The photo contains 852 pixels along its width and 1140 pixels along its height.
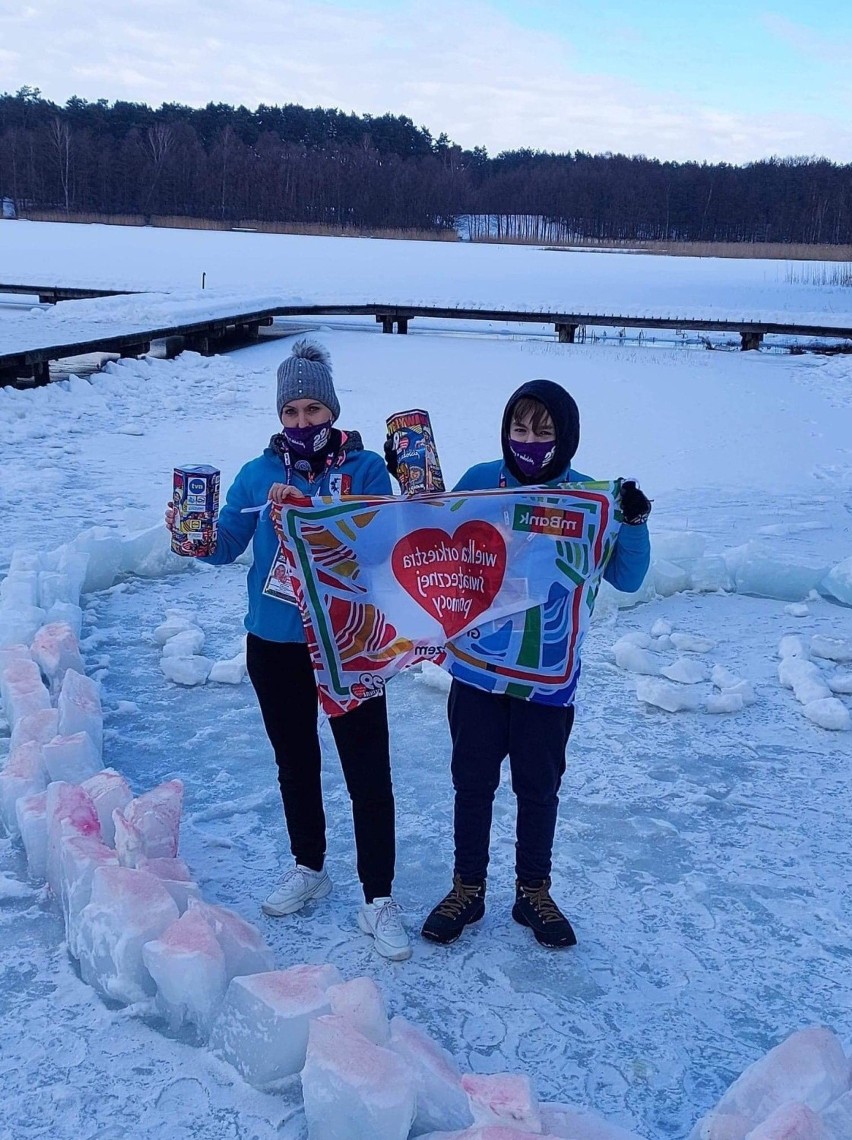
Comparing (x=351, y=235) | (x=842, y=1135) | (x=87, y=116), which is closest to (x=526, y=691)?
(x=842, y=1135)

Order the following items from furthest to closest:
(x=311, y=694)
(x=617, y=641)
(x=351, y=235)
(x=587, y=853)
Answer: (x=351, y=235) < (x=617, y=641) < (x=587, y=853) < (x=311, y=694)

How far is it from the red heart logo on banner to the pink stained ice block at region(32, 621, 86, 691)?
1822 mm

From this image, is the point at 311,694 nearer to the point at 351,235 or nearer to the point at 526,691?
the point at 526,691

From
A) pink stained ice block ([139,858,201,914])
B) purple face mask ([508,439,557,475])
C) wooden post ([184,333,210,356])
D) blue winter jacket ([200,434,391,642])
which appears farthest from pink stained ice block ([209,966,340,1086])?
wooden post ([184,333,210,356])

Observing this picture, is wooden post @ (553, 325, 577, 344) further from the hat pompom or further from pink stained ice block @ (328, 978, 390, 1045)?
pink stained ice block @ (328, 978, 390, 1045)

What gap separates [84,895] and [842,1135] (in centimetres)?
171

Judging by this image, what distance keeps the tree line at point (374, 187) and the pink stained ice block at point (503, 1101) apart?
67.5 m

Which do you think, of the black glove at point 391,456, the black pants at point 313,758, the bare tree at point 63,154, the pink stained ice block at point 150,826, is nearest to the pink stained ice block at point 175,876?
the pink stained ice block at point 150,826

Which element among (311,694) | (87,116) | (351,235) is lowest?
(311,694)

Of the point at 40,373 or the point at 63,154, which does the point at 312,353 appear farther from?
the point at 63,154

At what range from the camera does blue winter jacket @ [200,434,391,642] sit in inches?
103

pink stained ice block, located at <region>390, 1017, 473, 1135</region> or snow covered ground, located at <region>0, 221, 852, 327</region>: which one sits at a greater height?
snow covered ground, located at <region>0, 221, 852, 327</region>

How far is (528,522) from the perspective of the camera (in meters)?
2.65

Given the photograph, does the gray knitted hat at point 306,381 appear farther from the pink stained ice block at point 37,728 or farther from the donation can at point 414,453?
the pink stained ice block at point 37,728
